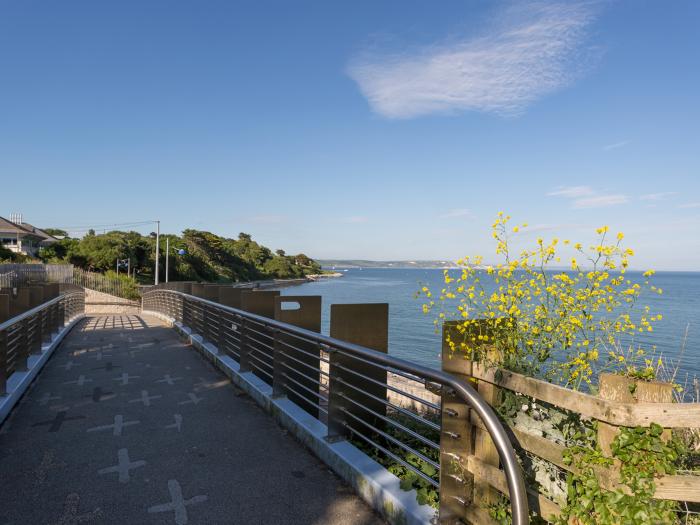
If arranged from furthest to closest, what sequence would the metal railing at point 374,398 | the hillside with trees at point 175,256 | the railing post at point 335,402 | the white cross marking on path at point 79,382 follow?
the hillside with trees at point 175,256 < the white cross marking on path at point 79,382 < the railing post at point 335,402 < the metal railing at point 374,398

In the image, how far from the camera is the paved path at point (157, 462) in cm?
319

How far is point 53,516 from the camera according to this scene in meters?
3.11

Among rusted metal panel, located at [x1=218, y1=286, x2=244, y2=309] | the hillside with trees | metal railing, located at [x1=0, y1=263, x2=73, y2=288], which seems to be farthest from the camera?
the hillside with trees

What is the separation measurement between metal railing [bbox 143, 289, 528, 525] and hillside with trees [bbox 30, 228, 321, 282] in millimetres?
45042

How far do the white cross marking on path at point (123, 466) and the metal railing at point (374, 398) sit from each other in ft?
5.15

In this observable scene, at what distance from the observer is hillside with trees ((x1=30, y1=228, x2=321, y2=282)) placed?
5244 centimetres

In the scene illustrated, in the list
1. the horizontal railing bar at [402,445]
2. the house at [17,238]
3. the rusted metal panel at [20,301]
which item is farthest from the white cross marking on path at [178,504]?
the house at [17,238]

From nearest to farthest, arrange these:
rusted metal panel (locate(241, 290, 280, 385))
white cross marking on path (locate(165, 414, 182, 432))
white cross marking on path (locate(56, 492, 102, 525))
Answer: white cross marking on path (locate(56, 492, 102, 525))
white cross marking on path (locate(165, 414, 182, 432))
rusted metal panel (locate(241, 290, 280, 385))

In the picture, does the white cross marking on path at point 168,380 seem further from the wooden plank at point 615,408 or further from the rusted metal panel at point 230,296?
the wooden plank at point 615,408

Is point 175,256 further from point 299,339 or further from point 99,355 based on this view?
point 299,339

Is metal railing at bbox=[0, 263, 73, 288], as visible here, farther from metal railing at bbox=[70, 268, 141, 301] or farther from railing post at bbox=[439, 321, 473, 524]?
railing post at bbox=[439, 321, 473, 524]

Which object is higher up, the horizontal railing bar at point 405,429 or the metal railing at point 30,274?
the metal railing at point 30,274

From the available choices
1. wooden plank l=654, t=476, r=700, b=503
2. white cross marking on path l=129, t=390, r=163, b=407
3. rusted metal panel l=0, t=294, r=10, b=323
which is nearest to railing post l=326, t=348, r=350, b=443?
wooden plank l=654, t=476, r=700, b=503

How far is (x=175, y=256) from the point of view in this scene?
65.1 meters
